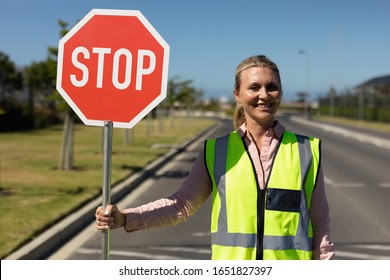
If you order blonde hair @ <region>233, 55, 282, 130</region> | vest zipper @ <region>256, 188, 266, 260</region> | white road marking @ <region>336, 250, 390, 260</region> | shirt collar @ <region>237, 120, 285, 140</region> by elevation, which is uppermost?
blonde hair @ <region>233, 55, 282, 130</region>

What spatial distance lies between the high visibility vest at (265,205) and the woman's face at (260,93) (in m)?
0.15

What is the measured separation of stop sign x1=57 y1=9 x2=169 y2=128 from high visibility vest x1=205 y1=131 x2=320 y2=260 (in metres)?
0.40

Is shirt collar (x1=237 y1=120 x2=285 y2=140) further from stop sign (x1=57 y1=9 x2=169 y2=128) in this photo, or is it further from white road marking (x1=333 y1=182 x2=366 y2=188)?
white road marking (x1=333 y1=182 x2=366 y2=188)

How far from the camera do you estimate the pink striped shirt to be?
2.21 meters

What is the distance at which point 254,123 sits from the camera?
89.7 inches

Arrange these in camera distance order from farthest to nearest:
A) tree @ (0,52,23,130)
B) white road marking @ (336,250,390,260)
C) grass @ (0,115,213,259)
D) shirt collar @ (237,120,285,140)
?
tree @ (0,52,23,130) < grass @ (0,115,213,259) < white road marking @ (336,250,390,260) < shirt collar @ (237,120,285,140)

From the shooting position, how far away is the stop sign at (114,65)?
6.73ft

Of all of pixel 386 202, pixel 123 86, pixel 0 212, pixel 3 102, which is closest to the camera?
pixel 123 86

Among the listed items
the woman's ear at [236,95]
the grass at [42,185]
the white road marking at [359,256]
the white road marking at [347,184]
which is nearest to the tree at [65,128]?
the grass at [42,185]

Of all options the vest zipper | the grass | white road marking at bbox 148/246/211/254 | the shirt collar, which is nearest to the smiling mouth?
the shirt collar

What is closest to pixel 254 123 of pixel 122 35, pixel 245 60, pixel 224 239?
pixel 245 60

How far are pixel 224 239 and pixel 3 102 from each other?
1209 inches

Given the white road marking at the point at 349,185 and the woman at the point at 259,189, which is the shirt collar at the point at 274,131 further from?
the white road marking at the point at 349,185
